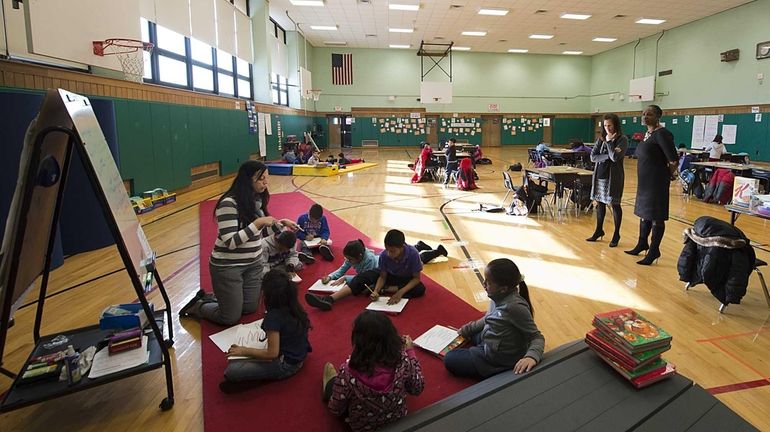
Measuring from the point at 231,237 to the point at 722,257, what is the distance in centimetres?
411

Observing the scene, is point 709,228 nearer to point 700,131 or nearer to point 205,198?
point 205,198

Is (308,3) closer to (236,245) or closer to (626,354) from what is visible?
A: (236,245)

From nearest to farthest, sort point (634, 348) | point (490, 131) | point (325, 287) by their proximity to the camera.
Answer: point (634, 348) → point (325, 287) → point (490, 131)

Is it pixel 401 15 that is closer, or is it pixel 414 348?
pixel 414 348

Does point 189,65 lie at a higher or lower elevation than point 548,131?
higher

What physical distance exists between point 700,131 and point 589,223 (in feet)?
48.2

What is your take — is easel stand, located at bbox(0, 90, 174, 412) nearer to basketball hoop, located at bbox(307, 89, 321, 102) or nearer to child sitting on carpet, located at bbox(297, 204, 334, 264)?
child sitting on carpet, located at bbox(297, 204, 334, 264)

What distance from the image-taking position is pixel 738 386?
2775 millimetres

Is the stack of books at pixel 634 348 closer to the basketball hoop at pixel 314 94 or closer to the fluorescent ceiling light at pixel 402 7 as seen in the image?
the fluorescent ceiling light at pixel 402 7

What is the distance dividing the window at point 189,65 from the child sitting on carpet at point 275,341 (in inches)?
333

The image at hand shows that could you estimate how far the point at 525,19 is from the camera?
18531 millimetres

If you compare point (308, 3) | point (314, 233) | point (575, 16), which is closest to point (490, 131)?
point (575, 16)

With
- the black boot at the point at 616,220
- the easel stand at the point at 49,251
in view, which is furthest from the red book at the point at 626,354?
the black boot at the point at 616,220

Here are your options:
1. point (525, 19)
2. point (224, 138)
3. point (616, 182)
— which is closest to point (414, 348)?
point (616, 182)
